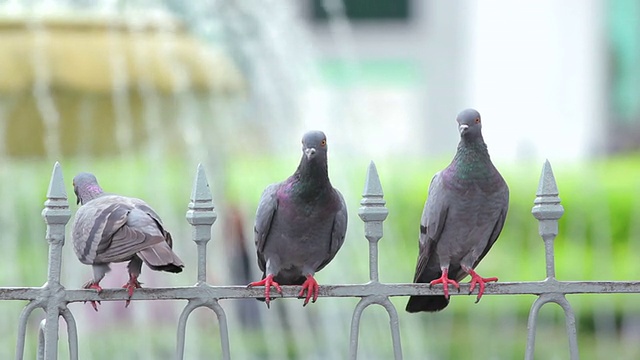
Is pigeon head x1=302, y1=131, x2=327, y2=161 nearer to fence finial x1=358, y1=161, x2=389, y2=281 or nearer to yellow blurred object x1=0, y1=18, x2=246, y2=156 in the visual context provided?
fence finial x1=358, y1=161, x2=389, y2=281

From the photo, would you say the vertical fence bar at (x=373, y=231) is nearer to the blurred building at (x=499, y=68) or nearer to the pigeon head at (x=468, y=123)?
the pigeon head at (x=468, y=123)

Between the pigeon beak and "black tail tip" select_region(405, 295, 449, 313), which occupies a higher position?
the pigeon beak

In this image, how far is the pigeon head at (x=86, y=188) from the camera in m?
3.50

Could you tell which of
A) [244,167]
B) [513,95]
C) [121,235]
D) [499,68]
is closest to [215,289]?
[121,235]

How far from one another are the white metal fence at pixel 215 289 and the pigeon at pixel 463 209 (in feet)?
0.78

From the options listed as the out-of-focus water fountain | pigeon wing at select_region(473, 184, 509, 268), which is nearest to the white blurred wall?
the out-of-focus water fountain

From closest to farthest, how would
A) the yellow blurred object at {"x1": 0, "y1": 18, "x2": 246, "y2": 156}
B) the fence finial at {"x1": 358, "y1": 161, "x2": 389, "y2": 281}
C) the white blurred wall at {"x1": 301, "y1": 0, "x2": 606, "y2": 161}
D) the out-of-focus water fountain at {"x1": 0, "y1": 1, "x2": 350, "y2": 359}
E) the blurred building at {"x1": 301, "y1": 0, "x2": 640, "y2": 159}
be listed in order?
the fence finial at {"x1": 358, "y1": 161, "x2": 389, "y2": 281}, the yellow blurred object at {"x1": 0, "y1": 18, "x2": 246, "y2": 156}, the out-of-focus water fountain at {"x1": 0, "y1": 1, "x2": 350, "y2": 359}, the white blurred wall at {"x1": 301, "y1": 0, "x2": 606, "y2": 161}, the blurred building at {"x1": 301, "y1": 0, "x2": 640, "y2": 159}

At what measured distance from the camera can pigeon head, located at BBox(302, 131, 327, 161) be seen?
3357 millimetres

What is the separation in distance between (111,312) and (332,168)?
2.01m

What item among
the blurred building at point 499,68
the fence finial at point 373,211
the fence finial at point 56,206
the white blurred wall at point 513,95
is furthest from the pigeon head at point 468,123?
the blurred building at point 499,68

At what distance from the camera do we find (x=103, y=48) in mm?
6176

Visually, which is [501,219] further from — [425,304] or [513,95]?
[513,95]

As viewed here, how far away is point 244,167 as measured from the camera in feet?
44.5

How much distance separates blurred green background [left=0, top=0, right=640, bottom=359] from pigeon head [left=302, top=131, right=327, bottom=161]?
2977mm
